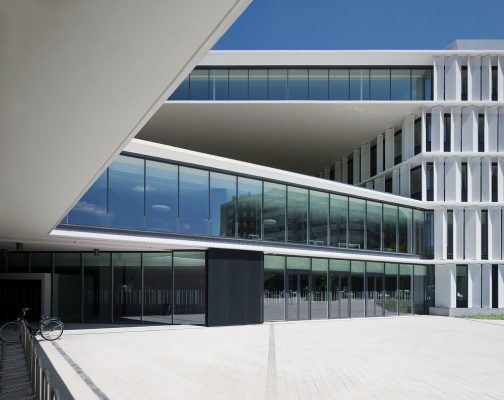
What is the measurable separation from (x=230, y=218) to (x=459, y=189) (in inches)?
705

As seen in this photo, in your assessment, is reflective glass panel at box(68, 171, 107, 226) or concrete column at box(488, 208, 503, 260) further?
concrete column at box(488, 208, 503, 260)

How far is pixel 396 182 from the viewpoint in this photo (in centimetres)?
3738

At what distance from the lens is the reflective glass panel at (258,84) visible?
35.3 m

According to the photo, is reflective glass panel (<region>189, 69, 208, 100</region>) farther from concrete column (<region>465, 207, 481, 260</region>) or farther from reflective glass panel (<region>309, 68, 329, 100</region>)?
concrete column (<region>465, 207, 481, 260</region>)

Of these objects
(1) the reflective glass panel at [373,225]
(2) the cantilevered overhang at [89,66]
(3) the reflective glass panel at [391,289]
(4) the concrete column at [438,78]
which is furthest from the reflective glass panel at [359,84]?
(2) the cantilevered overhang at [89,66]

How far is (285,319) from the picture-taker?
86.5 ft

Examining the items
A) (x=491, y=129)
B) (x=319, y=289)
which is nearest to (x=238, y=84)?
(x=319, y=289)

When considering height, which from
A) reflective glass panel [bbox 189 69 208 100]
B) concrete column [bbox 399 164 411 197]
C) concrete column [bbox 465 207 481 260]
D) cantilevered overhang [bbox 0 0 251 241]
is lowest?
concrete column [bbox 465 207 481 260]

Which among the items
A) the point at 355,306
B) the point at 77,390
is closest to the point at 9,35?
the point at 77,390

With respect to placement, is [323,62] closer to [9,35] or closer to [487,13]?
[487,13]

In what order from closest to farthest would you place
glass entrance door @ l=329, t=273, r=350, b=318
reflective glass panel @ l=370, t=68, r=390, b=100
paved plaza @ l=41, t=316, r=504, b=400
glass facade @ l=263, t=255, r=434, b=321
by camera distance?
paved plaza @ l=41, t=316, r=504, b=400
glass facade @ l=263, t=255, r=434, b=321
glass entrance door @ l=329, t=273, r=350, b=318
reflective glass panel @ l=370, t=68, r=390, b=100

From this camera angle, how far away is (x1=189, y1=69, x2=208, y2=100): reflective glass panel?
3553cm

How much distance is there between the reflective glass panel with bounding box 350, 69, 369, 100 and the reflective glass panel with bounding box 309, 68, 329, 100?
163 centimetres

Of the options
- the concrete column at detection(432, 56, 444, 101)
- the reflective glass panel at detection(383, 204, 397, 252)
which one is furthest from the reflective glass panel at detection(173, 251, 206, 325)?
the concrete column at detection(432, 56, 444, 101)
